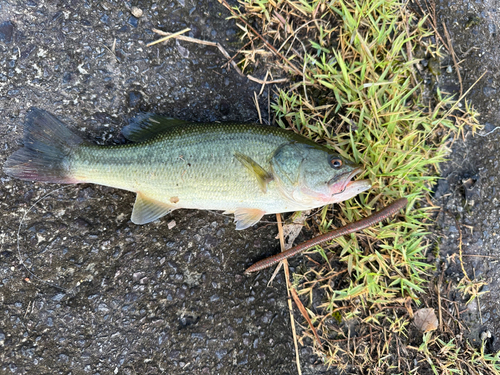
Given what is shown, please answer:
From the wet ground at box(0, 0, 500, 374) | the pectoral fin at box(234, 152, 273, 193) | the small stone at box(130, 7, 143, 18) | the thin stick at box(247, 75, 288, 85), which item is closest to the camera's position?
the pectoral fin at box(234, 152, 273, 193)

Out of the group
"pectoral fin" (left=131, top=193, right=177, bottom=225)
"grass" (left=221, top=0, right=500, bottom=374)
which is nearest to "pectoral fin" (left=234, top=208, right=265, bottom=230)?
"pectoral fin" (left=131, top=193, right=177, bottom=225)

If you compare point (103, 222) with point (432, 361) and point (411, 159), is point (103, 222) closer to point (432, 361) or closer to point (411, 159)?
point (411, 159)

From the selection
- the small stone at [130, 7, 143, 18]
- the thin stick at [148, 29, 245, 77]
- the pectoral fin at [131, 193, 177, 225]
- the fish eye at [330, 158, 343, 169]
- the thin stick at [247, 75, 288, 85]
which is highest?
the small stone at [130, 7, 143, 18]

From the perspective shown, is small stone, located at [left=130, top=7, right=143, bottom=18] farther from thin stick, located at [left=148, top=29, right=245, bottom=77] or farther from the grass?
the grass

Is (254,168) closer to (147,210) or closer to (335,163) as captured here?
(335,163)

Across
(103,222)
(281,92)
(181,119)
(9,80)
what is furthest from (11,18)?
(281,92)
